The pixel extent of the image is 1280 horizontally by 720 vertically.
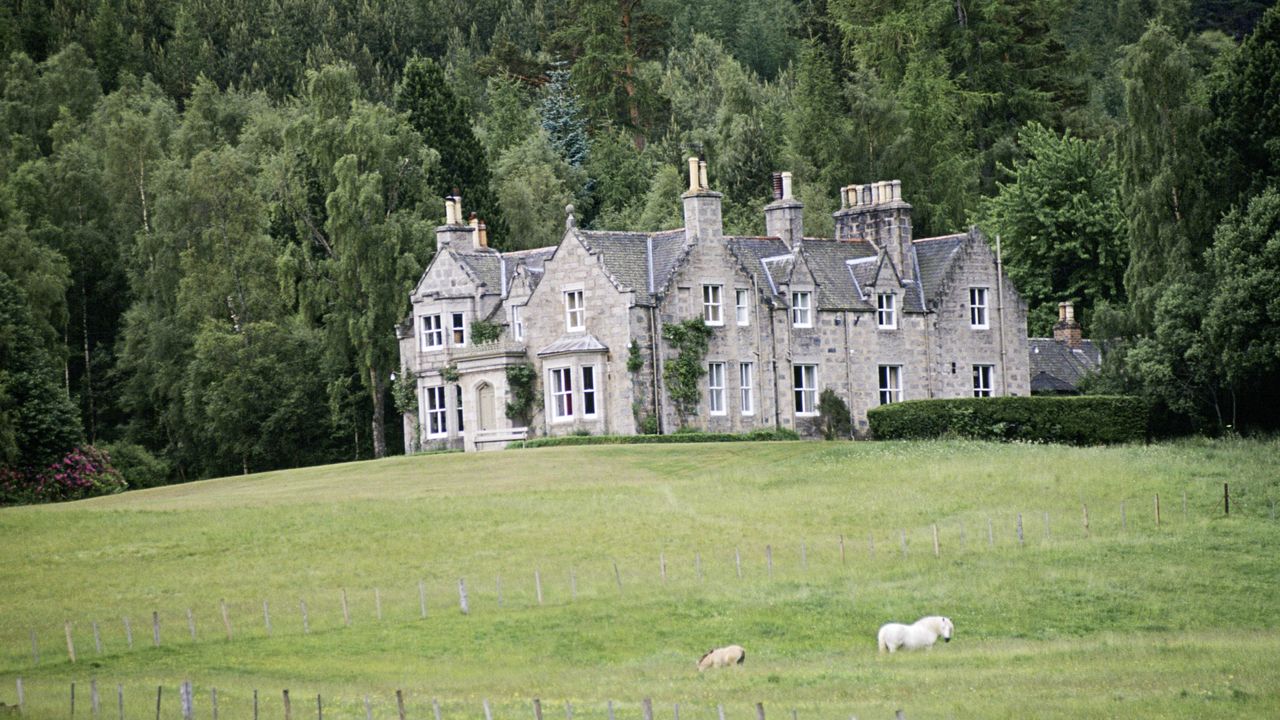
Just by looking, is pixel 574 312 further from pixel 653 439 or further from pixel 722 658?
pixel 722 658

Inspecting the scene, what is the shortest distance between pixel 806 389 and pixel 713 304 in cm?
576

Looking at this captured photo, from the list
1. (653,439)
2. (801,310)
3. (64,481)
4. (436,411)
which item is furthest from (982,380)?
(64,481)

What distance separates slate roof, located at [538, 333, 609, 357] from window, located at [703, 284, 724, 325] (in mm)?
4391

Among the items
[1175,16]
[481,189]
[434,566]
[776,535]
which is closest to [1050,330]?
[481,189]

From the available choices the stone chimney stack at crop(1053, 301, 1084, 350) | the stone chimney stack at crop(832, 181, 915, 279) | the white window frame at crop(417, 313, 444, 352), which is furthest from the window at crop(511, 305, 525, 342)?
the stone chimney stack at crop(1053, 301, 1084, 350)

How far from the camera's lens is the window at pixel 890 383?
8075 cm

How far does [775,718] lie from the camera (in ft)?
105

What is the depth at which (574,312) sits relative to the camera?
75938 mm

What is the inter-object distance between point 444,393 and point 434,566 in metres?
31.9

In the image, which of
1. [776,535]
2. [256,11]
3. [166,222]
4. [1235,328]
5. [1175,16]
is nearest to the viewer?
[776,535]

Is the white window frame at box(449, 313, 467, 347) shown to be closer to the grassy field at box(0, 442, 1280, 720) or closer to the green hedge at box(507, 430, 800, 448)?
the green hedge at box(507, 430, 800, 448)

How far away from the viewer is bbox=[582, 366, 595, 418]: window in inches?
2955

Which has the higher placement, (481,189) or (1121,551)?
(481,189)

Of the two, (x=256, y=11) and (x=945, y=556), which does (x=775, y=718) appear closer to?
(x=945, y=556)
